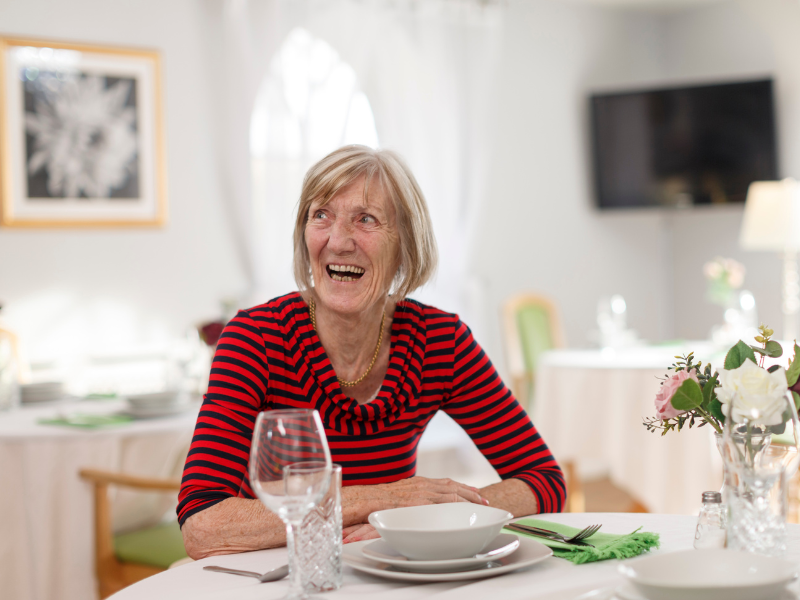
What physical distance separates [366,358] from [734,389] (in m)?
0.77

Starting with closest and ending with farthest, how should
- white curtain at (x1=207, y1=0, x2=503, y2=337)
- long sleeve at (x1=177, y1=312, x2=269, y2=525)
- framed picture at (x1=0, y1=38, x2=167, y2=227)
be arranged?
long sleeve at (x1=177, y1=312, x2=269, y2=525)
framed picture at (x1=0, y1=38, x2=167, y2=227)
white curtain at (x1=207, y1=0, x2=503, y2=337)

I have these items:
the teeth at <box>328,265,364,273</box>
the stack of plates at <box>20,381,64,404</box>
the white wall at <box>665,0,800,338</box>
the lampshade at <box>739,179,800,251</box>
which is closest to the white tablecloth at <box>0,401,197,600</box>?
the stack of plates at <box>20,381,64,404</box>

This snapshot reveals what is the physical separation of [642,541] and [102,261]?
3.31 metres

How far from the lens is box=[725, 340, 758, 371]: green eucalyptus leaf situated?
1060mm

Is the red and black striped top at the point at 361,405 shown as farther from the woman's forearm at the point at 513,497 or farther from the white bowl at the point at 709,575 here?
the white bowl at the point at 709,575

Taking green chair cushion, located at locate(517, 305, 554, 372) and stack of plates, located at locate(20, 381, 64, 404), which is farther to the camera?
green chair cushion, located at locate(517, 305, 554, 372)

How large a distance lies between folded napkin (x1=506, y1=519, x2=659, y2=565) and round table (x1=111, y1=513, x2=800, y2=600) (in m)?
0.01

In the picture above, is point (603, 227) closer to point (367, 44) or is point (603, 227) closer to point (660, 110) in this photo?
point (660, 110)

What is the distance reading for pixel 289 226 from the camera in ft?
14.3

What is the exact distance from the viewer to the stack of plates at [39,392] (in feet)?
9.64

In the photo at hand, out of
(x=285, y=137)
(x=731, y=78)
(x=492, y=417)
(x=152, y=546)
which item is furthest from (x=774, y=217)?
(x=152, y=546)

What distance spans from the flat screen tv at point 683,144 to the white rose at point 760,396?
15.4 ft

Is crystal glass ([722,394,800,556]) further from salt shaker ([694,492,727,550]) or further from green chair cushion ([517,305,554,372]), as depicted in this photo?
green chair cushion ([517,305,554,372])

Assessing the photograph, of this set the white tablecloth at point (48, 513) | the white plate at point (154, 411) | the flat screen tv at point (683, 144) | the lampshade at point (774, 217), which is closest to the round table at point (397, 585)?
the white tablecloth at point (48, 513)
